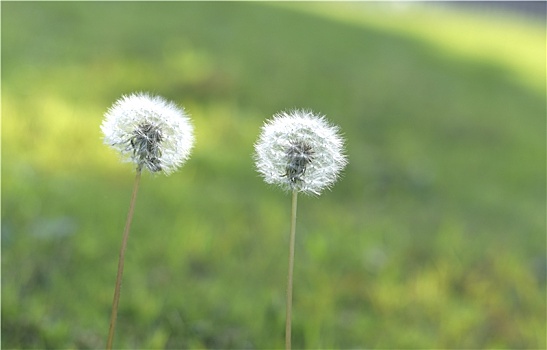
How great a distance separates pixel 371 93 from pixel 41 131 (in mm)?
4417

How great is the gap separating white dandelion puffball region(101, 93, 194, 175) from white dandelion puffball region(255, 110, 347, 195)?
0.24 m

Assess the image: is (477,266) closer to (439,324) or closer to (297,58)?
(439,324)

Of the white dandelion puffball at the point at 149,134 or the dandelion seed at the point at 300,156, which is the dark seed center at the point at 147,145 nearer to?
the white dandelion puffball at the point at 149,134

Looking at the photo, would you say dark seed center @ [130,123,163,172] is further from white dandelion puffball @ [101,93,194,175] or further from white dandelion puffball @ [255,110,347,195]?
white dandelion puffball @ [255,110,347,195]

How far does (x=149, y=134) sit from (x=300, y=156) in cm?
46

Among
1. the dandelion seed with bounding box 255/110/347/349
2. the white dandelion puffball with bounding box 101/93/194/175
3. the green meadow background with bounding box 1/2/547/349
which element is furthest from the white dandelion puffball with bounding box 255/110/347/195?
the green meadow background with bounding box 1/2/547/349

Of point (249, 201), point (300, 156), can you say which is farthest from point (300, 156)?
point (249, 201)

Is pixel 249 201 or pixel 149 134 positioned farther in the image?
pixel 249 201

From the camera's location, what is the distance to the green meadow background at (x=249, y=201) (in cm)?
427

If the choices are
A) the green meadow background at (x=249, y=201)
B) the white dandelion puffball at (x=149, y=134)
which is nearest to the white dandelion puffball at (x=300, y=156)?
the white dandelion puffball at (x=149, y=134)

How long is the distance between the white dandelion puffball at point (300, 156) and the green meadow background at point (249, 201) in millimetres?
468

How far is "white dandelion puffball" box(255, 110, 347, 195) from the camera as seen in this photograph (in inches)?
87.4

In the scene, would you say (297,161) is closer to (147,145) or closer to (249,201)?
(147,145)

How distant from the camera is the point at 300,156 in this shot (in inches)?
87.7
